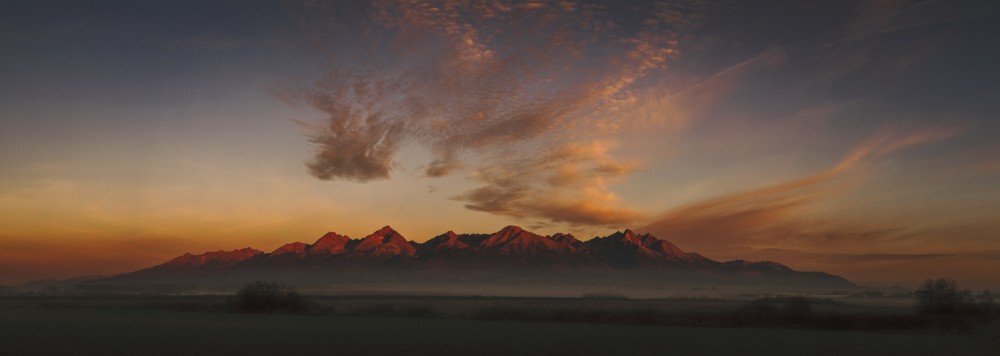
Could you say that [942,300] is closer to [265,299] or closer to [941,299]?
[941,299]

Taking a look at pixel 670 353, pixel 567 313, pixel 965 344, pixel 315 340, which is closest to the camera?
pixel 670 353

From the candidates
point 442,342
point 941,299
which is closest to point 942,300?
point 941,299

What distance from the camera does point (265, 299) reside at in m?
130

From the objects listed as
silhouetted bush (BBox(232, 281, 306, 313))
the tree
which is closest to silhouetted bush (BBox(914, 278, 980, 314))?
the tree

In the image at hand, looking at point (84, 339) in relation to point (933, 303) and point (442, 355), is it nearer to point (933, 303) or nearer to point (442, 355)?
point (442, 355)

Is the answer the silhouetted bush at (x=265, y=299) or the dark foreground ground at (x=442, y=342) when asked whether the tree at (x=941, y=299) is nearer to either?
the dark foreground ground at (x=442, y=342)

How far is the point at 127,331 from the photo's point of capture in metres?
66.2

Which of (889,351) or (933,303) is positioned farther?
(933,303)

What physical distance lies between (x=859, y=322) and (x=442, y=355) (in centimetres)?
6639

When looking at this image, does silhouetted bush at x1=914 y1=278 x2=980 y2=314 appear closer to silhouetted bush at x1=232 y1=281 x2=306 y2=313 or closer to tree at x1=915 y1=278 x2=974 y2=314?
tree at x1=915 y1=278 x2=974 y2=314

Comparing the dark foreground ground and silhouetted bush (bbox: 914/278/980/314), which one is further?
silhouetted bush (bbox: 914/278/980/314)

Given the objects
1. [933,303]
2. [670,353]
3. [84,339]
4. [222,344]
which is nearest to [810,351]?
[670,353]

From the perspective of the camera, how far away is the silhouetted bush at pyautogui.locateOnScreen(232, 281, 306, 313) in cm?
12875

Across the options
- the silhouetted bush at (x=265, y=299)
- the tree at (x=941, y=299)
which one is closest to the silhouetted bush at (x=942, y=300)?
the tree at (x=941, y=299)
